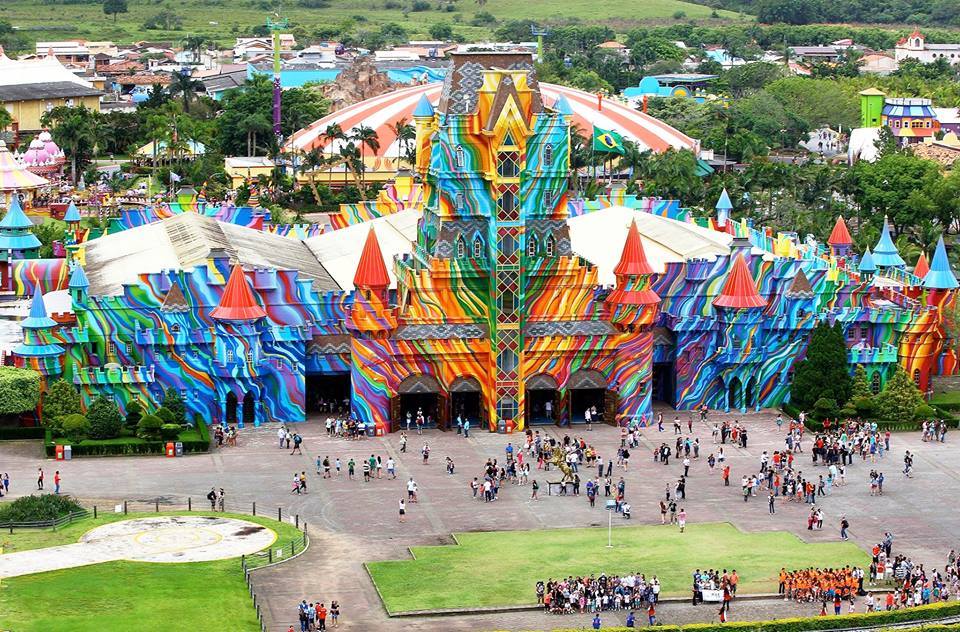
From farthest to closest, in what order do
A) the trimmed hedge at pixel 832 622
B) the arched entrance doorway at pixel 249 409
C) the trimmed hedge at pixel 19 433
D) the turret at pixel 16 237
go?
the turret at pixel 16 237
the arched entrance doorway at pixel 249 409
the trimmed hedge at pixel 19 433
the trimmed hedge at pixel 832 622

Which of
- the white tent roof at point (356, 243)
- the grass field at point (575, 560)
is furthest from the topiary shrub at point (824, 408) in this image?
the white tent roof at point (356, 243)

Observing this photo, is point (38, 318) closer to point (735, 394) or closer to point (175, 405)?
point (175, 405)

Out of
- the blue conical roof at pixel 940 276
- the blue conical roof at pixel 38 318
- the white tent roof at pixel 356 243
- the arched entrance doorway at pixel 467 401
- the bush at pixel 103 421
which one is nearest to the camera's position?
the bush at pixel 103 421

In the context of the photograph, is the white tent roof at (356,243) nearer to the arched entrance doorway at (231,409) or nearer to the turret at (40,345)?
the arched entrance doorway at (231,409)

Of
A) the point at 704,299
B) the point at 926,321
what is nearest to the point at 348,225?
the point at 704,299

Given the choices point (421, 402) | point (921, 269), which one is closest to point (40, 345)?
point (421, 402)

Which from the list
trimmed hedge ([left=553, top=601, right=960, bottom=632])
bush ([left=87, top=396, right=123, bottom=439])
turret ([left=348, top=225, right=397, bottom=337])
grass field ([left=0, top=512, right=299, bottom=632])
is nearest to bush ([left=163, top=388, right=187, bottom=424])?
bush ([left=87, top=396, right=123, bottom=439])

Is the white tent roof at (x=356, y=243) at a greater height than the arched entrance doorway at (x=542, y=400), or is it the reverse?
the white tent roof at (x=356, y=243)

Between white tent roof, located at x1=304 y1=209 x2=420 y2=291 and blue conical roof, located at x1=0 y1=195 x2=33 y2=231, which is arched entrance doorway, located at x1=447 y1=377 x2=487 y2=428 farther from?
blue conical roof, located at x1=0 y1=195 x2=33 y2=231
